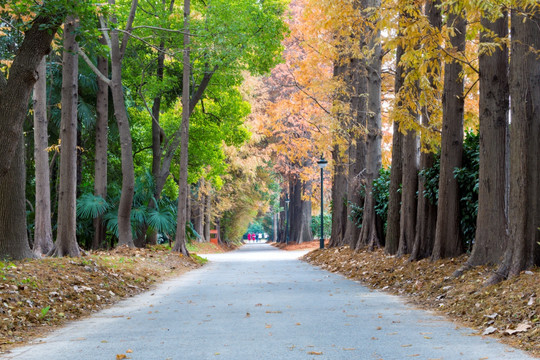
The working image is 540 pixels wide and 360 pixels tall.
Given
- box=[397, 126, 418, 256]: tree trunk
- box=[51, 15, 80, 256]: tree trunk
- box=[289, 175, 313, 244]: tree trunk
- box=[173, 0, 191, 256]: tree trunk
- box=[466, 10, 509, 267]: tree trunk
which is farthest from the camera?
box=[289, 175, 313, 244]: tree trunk

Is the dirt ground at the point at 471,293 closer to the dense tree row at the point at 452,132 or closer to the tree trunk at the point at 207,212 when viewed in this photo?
the dense tree row at the point at 452,132

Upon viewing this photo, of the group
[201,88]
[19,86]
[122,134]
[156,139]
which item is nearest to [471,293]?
[19,86]

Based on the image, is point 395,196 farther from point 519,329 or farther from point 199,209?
→ point 199,209

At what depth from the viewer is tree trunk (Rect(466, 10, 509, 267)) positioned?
10891 millimetres

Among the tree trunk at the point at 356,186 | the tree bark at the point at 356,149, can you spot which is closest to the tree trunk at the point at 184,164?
the tree bark at the point at 356,149

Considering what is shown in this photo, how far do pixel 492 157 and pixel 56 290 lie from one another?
739 cm

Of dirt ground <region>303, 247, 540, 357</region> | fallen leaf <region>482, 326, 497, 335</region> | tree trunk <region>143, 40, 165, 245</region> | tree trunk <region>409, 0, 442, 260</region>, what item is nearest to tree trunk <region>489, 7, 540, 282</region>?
dirt ground <region>303, 247, 540, 357</region>

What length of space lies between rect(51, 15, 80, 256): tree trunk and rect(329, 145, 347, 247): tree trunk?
12863 mm

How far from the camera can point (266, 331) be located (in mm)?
7688

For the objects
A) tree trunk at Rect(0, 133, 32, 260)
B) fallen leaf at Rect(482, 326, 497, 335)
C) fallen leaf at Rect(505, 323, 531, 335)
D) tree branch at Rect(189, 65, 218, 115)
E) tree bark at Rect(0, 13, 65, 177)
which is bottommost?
fallen leaf at Rect(482, 326, 497, 335)

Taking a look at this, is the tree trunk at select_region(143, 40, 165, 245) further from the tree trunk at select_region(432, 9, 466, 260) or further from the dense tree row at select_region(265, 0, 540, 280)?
the tree trunk at select_region(432, 9, 466, 260)

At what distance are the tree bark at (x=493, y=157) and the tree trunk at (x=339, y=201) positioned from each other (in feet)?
48.4

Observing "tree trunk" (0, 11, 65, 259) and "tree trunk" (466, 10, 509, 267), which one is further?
"tree trunk" (466, 10, 509, 267)

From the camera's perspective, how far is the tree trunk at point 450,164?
42.7ft
